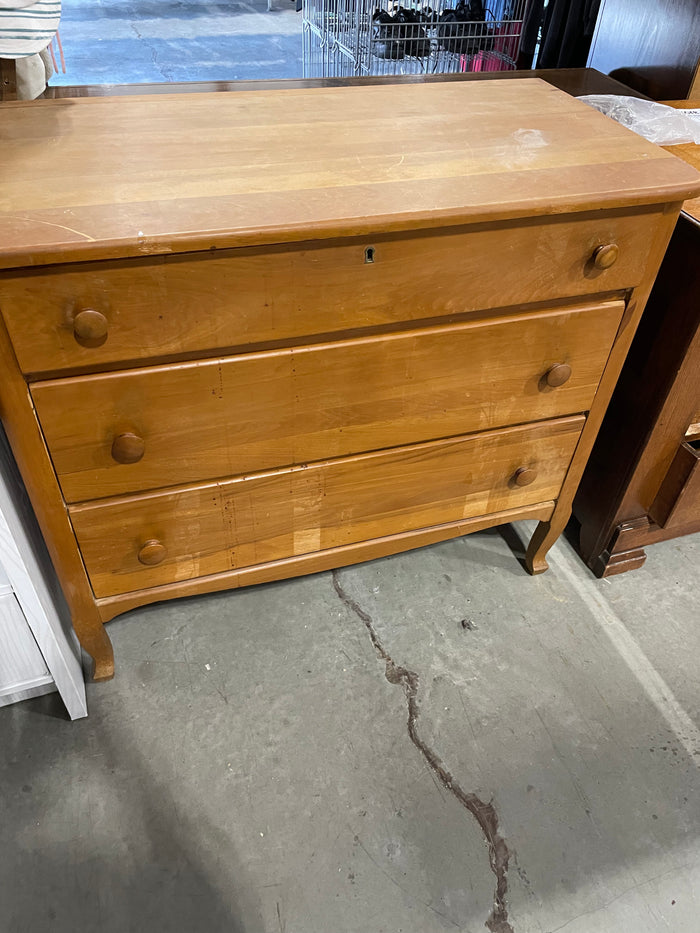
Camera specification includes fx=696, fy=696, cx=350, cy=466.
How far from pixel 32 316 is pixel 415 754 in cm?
105

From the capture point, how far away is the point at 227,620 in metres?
1.58

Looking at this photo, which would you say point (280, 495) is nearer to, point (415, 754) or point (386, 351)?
point (386, 351)

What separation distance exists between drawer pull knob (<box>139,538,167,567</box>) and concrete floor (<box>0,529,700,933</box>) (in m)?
0.37

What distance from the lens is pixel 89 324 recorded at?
0.91 metres

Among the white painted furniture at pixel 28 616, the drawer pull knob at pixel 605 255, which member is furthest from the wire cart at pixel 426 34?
the white painted furniture at pixel 28 616

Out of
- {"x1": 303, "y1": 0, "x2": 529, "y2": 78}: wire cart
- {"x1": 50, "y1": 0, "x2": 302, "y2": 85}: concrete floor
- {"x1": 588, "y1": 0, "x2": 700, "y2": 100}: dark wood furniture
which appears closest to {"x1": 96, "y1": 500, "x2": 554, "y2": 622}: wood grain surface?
{"x1": 588, "y1": 0, "x2": 700, "y2": 100}: dark wood furniture

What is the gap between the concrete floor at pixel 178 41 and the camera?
4285 mm

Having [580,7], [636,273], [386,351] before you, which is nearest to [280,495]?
[386,351]

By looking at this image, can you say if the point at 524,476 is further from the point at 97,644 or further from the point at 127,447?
the point at 97,644

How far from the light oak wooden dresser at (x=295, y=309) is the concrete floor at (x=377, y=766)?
0.76ft

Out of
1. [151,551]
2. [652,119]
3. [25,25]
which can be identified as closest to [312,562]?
[151,551]

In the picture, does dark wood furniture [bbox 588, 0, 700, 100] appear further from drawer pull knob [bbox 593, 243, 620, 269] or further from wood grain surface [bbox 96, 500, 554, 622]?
wood grain surface [bbox 96, 500, 554, 622]

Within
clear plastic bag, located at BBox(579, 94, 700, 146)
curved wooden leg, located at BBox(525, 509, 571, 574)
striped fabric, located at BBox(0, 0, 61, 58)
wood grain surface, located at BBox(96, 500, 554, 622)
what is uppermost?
striped fabric, located at BBox(0, 0, 61, 58)

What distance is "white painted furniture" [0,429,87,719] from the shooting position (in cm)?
112
